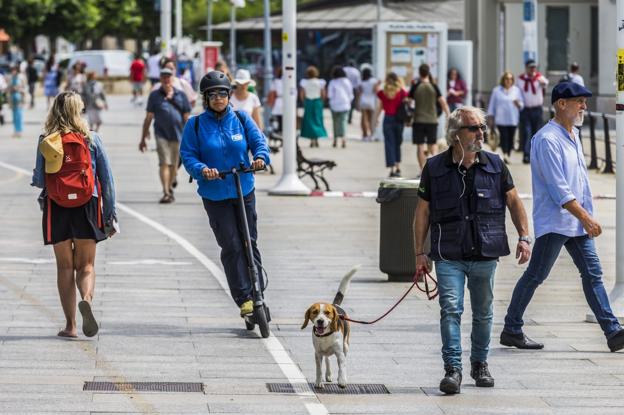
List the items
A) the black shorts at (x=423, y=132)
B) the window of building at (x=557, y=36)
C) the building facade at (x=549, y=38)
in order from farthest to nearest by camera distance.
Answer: the window of building at (x=557, y=36) → the building facade at (x=549, y=38) → the black shorts at (x=423, y=132)

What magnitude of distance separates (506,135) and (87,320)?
1862 cm

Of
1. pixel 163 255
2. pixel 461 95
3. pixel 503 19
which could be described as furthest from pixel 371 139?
pixel 163 255

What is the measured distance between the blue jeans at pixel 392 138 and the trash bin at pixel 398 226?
11.8 metres

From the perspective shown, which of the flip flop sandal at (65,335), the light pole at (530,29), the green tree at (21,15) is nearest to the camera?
the flip flop sandal at (65,335)

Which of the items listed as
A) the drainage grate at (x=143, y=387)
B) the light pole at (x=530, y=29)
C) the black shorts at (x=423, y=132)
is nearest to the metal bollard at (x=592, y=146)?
the black shorts at (x=423, y=132)

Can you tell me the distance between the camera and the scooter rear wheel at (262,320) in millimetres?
10703

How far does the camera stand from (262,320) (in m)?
10.7

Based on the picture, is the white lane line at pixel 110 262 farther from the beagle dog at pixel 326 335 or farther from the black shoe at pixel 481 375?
the black shoe at pixel 481 375

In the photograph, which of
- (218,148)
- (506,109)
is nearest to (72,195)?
(218,148)

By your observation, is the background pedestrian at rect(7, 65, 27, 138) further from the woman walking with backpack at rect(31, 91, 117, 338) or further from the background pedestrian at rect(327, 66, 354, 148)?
the woman walking with backpack at rect(31, 91, 117, 338)

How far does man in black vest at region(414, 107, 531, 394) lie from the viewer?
8.77 meters

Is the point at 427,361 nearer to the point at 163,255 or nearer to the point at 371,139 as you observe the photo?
the point at 163,255

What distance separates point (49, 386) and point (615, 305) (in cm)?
430

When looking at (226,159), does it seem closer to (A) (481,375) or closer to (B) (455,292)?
(B) (455,292)
